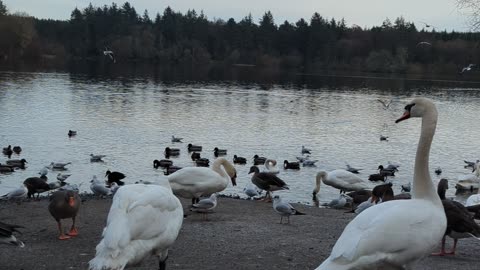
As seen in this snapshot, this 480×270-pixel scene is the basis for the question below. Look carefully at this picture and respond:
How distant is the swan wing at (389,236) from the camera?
5449mm

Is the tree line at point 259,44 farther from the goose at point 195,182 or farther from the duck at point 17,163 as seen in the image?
the goose at point 195,182

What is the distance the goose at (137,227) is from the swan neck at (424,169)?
257 cm

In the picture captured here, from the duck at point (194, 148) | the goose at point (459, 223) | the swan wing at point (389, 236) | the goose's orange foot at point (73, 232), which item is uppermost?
the swan wing at point (389, 236)

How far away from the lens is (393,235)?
5617mm

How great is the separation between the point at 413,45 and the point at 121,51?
62.1 m

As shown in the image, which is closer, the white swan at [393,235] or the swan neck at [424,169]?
the white swan at [393,235]

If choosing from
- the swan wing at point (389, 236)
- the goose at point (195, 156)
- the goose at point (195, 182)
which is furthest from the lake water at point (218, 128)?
the swan wing at point (389, 236)

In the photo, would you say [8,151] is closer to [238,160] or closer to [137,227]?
[238,160]

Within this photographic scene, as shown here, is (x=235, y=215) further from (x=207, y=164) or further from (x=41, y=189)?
(x=207, y=164)

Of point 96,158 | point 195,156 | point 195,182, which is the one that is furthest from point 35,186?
point 195,156

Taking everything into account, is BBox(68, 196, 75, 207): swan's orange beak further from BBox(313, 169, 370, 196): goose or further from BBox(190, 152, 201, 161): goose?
BBox(190, 152, 201, 161): goose

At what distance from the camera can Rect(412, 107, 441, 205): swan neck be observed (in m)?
6.21

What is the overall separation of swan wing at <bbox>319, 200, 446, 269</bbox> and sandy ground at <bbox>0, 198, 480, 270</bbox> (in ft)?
8.84

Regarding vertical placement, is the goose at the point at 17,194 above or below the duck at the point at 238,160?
above
